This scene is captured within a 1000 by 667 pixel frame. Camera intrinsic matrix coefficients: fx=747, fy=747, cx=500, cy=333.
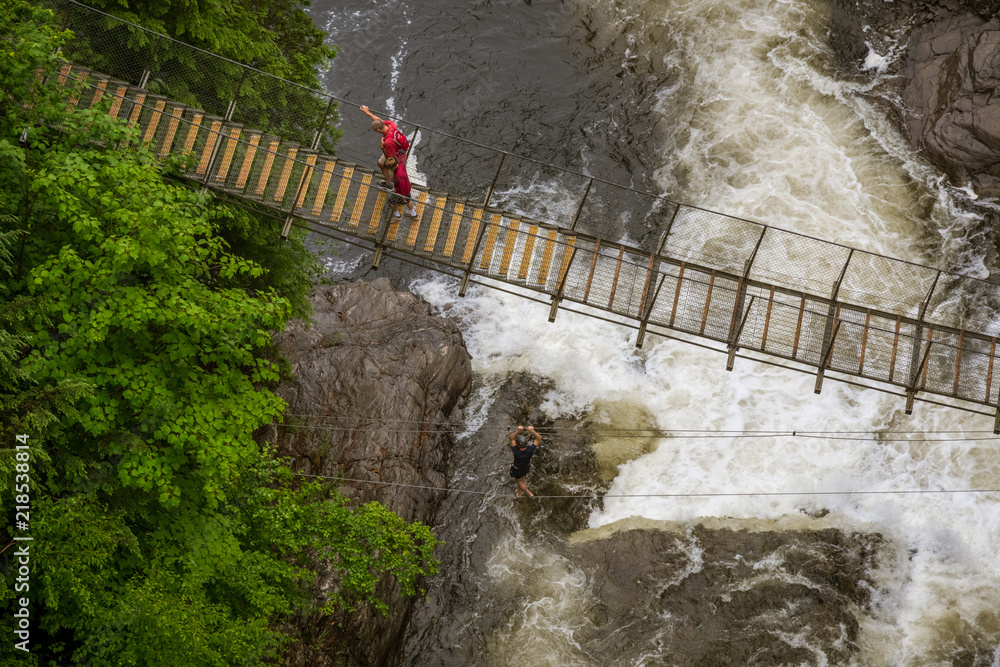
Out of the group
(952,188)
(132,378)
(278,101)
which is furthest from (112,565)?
(952,188)

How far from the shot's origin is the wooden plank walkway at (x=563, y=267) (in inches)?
535

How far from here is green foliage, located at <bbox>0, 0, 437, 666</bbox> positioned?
8438mm

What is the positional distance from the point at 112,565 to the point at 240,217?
6.53m

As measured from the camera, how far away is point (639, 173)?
21.5 metres

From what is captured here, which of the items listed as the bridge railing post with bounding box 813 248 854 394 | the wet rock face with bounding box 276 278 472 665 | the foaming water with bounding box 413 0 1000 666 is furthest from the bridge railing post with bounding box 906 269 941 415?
the wet rock face with bounding box 276 278 472 665

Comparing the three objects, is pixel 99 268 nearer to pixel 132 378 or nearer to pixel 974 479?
pixel 132 378

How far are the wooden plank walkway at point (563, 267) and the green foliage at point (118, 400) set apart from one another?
10.1 feet

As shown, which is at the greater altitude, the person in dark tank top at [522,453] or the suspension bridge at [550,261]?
the suspension bridge at [550,261]

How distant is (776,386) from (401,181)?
10.4 meters

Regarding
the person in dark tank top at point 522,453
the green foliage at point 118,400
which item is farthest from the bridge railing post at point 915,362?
the green foliage at point 118,400

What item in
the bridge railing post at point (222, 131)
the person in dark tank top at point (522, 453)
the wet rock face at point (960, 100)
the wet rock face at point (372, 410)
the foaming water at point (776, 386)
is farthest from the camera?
the wet rock face at point (960, 100)

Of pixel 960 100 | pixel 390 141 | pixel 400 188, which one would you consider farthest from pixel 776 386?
pixel 390 141

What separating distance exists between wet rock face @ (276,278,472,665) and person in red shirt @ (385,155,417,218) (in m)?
4.03

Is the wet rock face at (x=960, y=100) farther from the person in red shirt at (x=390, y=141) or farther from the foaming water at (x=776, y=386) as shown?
the person in red shirt at (x=390, y=141)
